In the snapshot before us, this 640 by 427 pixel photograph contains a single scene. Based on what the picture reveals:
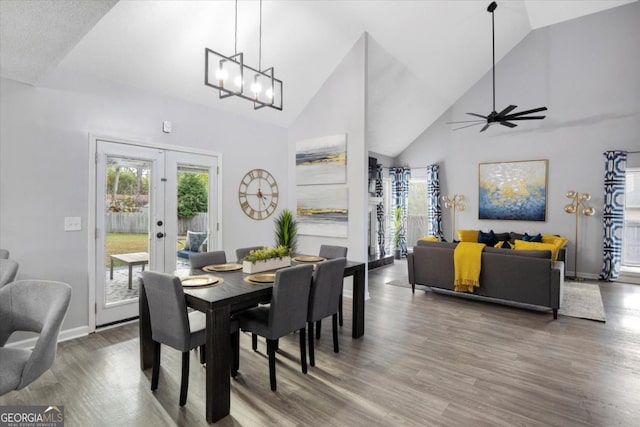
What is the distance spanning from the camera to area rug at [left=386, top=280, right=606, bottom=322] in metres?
4.19

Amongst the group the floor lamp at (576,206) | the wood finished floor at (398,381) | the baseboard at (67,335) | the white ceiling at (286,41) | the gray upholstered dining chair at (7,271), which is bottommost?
the wood finished floor at (398,381)

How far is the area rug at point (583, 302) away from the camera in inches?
164

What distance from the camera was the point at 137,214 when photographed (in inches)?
156

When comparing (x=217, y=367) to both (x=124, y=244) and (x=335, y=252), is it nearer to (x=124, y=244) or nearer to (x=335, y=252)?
(x=335, y=252)

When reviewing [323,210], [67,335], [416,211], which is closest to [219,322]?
[67,335]

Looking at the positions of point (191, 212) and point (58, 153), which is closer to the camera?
point (58, 153)

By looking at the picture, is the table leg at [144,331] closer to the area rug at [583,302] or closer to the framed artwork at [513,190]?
the area rug at [583,302]

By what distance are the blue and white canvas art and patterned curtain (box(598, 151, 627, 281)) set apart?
507 cm

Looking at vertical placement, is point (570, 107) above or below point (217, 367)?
above

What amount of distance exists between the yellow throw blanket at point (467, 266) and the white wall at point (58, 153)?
13.6 feet

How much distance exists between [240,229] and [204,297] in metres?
3.01

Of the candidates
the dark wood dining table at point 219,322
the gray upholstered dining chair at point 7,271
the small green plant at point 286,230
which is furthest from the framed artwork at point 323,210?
the gray upholstered dining chair at point 7,271

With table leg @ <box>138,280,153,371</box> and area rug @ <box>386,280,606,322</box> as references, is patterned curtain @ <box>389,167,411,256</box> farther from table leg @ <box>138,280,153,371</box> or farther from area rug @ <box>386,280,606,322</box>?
table leg @ <box>138,280,153,371</box>

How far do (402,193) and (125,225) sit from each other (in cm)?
671
